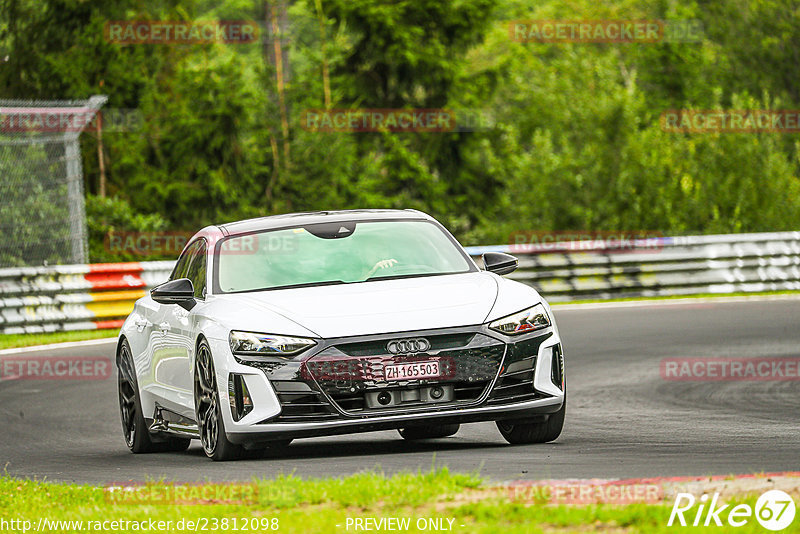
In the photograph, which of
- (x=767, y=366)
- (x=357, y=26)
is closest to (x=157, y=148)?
(x=357, y=26)

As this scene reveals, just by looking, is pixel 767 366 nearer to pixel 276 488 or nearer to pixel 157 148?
pixel 276 488

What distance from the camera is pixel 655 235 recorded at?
28703mm

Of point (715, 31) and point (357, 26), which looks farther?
point (715, 31)

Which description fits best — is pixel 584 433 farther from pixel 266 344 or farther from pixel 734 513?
pixel 734 513

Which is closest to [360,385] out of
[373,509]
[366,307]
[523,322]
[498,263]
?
[366,307]

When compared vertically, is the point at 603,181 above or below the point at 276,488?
below

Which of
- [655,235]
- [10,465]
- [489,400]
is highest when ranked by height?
[489,400]

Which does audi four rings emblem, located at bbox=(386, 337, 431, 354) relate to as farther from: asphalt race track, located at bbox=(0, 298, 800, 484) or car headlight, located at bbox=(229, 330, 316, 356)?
asphalt race track, located at bbox=(0, 298, 800, 484)

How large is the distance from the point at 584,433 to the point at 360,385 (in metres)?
2.32

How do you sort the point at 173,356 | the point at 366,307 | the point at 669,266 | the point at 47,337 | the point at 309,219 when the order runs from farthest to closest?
the point at 669,266 < the point at 47,337 < the point at 309,219 < the point at 173,356 < the point at 366,307

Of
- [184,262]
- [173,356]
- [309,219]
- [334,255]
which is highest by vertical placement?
[309,219]

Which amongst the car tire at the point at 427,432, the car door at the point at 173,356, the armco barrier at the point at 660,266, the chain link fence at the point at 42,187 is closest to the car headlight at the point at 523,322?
the car tire at the point at 427,432

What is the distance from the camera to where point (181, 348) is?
9602 mm

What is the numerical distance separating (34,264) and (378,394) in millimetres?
13371
